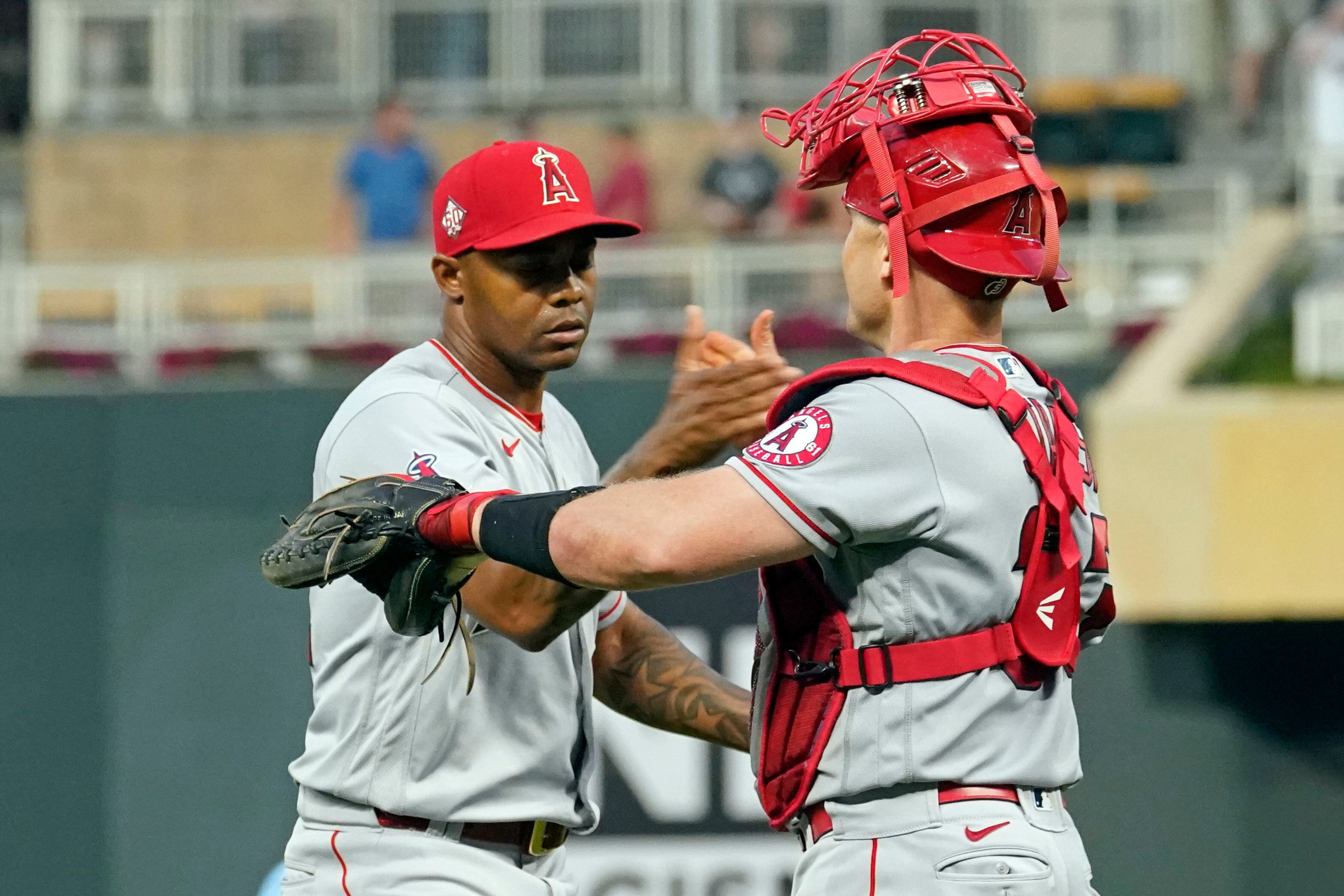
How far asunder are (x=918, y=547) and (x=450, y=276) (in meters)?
1.44

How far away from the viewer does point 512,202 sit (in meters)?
3.69

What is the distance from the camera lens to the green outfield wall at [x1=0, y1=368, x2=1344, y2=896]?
634 cm

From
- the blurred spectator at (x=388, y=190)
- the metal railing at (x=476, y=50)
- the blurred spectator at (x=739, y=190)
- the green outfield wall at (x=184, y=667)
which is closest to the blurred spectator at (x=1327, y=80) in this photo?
the metal railing at (x=476, y=50)

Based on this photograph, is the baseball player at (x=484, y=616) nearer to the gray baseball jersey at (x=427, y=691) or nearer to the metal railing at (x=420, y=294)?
the gray baseball jersey at (x=427, y=691)

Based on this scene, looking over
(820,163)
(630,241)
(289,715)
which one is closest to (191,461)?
(289,715)

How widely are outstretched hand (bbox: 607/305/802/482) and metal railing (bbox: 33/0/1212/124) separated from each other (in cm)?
851

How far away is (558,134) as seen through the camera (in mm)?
11781

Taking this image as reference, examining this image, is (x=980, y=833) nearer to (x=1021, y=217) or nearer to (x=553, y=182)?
(x=1021, y=217)

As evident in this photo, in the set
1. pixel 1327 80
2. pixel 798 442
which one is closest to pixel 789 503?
pixel 798 442

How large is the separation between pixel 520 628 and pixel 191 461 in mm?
3610

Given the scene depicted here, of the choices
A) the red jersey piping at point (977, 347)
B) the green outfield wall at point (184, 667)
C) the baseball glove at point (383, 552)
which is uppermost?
the red jersey piping at point (977, 347)

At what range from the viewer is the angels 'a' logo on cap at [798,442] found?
268 centimetres

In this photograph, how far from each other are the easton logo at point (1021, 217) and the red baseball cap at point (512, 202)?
3.26 feet

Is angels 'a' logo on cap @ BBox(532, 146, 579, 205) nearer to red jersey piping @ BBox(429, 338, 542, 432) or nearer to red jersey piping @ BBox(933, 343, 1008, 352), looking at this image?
red jersey piping @ BBox(429, 338, 542, 432)
